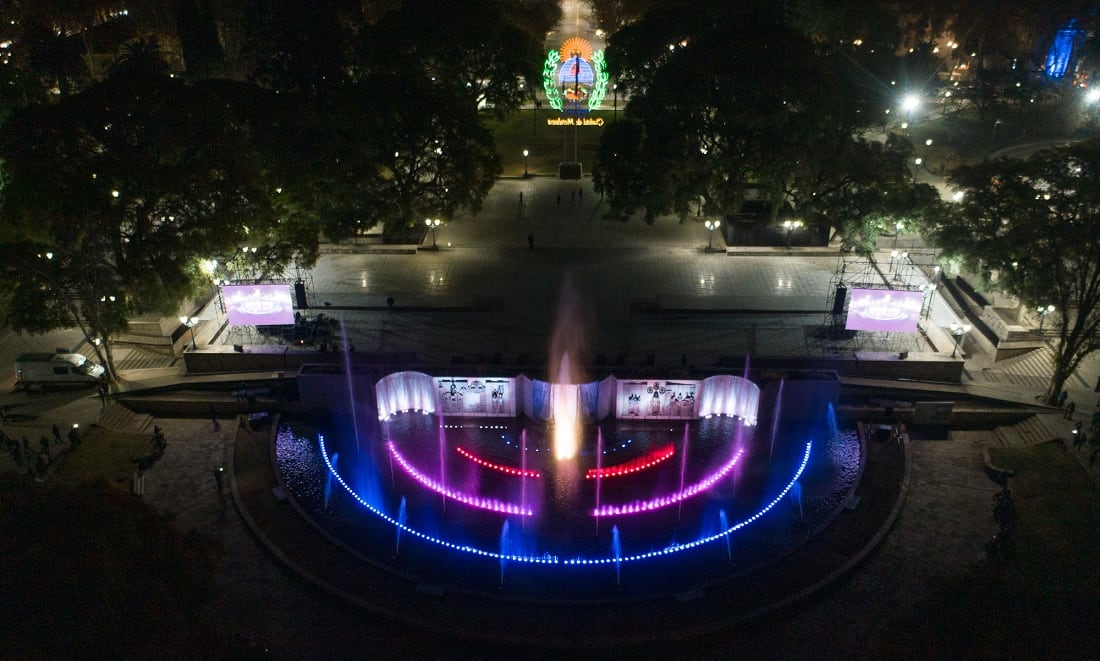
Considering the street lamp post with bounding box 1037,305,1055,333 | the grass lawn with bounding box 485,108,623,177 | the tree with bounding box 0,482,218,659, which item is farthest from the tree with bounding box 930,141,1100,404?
the tree with bounding box 0,482,218,659

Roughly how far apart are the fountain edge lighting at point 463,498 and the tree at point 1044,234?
931 inches

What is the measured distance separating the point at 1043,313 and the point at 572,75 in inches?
1839

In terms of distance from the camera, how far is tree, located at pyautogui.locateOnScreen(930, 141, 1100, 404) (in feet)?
109

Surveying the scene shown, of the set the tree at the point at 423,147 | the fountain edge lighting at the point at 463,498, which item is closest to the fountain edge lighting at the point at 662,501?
the fountain edge lighting at the point at 463,498

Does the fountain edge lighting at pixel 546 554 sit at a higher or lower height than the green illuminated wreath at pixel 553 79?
lower

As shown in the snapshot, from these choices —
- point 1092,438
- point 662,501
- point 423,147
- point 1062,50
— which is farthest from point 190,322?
point 1062,50

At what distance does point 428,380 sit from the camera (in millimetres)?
34219

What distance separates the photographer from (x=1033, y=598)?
1903 cm

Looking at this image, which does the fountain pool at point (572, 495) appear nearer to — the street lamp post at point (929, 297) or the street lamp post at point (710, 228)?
the street lamp post at point (929, 297)

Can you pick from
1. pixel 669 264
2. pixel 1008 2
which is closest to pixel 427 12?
pixel 669 264

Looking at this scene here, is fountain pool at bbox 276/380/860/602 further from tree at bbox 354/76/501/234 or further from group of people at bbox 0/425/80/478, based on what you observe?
tree at bbox 354/76/501/234

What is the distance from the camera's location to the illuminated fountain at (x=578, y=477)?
26656 millimetres

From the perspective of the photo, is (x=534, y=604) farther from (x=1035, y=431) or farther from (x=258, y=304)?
(x=1035, y=431)

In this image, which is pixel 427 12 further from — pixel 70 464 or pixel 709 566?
pixel 709 566
